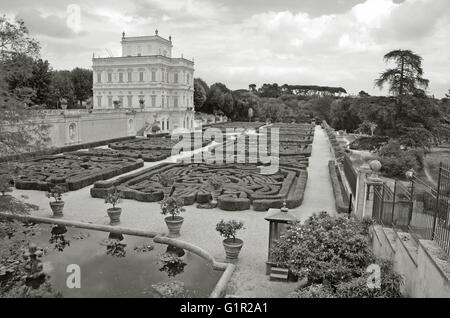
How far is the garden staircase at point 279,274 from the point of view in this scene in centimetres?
867

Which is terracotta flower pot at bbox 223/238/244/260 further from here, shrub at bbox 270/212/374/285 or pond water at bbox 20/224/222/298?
shrub at bbox 270/212/374/285

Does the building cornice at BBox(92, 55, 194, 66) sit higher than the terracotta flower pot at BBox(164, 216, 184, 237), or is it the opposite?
the building cornice at BBox(92, 55, 194, 66)

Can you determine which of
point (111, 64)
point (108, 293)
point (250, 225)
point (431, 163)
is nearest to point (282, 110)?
point (111, 64)

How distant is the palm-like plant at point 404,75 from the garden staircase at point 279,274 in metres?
14.5

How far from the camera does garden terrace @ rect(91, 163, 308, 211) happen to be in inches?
573

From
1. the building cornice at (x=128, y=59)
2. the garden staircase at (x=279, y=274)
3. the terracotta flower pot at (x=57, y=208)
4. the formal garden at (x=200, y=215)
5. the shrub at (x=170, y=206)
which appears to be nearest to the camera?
the formal garden at (x=200, y=215)

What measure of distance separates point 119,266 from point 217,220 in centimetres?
418

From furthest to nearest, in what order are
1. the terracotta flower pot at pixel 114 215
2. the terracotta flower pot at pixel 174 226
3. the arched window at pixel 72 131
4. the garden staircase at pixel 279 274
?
the arched window at pixel 72 131, the terracotta flower pot at pixel 114 215, the terracotta flower pot at pixel 174 226, the garden staircase at pixel 279 274

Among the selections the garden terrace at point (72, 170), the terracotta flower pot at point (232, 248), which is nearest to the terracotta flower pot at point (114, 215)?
the garden terrace at point (72, 170)

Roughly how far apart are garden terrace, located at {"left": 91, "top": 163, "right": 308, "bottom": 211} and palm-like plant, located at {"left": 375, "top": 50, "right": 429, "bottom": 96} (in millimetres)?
6339

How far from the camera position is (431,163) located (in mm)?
23500

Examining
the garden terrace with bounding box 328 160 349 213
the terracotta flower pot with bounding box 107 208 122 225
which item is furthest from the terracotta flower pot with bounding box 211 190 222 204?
the garden terrace with bounding box 328 160 349 213

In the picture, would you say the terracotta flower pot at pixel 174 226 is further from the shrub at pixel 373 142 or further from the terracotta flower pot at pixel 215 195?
the shrub at pixel 373 142

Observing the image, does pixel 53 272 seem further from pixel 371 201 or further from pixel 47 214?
pixel 371 201
